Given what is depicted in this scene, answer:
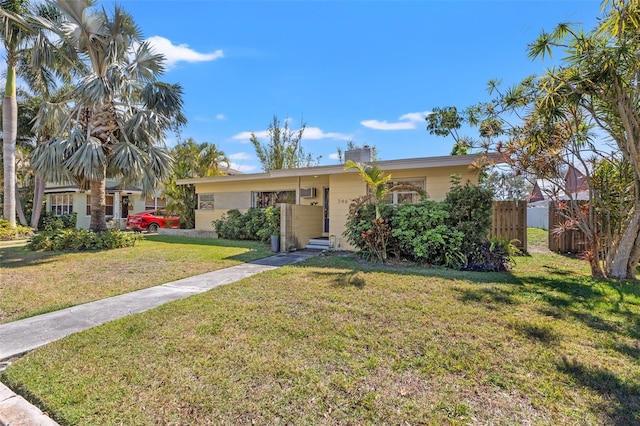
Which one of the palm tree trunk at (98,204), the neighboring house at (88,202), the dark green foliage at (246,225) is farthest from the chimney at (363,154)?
the neighboring house at (88,202)

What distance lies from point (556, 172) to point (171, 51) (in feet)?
43.5

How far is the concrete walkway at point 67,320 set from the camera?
2.43 metres

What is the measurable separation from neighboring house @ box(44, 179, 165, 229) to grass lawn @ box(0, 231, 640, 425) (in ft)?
68.9

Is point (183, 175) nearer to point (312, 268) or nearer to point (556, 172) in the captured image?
point (312, 268)

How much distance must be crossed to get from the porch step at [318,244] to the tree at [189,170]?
8522mm

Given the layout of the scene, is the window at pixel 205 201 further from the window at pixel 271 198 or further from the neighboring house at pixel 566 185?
the neighboring house at pixel 566 185

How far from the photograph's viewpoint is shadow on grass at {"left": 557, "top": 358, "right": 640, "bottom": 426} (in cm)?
230

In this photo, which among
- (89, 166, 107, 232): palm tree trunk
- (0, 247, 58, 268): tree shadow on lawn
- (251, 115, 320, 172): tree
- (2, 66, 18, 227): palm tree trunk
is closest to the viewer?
(0, 247, 58, 268): tree shadow on lawn

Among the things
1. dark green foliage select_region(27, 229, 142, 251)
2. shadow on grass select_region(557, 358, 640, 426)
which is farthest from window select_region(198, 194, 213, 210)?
shadow on grass select_region(557, 358, 640, 426)

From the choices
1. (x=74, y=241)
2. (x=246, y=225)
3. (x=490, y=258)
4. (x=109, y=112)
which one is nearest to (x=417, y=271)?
(x=490, y=258)

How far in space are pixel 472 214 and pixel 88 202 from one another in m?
26.0

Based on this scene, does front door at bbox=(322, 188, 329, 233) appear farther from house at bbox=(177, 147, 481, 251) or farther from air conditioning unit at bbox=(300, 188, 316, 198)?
air conditioning unit at bbox=(300, 188, 316, 198)

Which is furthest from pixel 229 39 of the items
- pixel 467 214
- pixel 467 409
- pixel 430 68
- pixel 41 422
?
pixel 467 409

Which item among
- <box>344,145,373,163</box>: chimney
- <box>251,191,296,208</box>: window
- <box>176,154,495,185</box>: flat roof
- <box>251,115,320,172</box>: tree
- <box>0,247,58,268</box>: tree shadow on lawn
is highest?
<box>251,115,320,172</box>: tree
